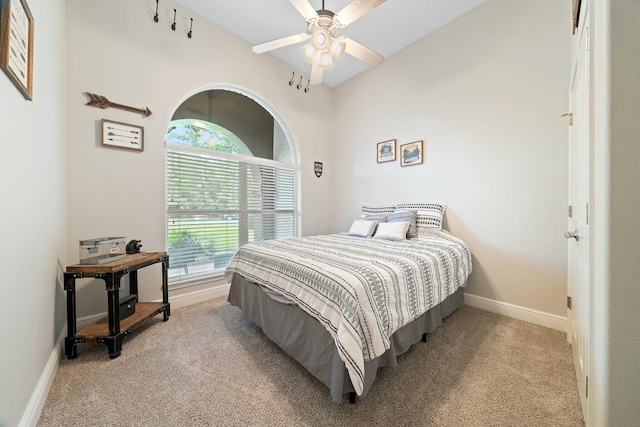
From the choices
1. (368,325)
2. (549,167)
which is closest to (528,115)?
(549,167)

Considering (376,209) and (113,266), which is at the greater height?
(376,209)

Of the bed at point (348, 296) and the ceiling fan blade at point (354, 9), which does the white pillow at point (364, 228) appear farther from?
the ceiling fan blade at point (354, 9)

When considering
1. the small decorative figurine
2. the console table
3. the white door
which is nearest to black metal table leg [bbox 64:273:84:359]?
the console table

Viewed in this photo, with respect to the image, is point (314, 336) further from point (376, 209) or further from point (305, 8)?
point (305, 8)

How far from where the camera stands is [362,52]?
217 cm

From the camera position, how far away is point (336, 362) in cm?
121

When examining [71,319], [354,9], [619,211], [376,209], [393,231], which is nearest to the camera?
[619,211]

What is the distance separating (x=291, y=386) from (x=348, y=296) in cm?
71

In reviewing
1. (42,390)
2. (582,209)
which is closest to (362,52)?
(582,209)

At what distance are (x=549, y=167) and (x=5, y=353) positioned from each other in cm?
363

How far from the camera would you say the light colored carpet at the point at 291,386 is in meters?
1.19

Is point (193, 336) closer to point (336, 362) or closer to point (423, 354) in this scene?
point (336, 362)

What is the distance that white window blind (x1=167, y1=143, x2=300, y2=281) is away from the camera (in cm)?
264

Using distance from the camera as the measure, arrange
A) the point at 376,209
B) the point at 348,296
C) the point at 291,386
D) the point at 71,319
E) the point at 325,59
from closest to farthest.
Answer: the point at 348,296, the point at 291,386, the point at 71,319, the point at 325,59, the point at 376,209
